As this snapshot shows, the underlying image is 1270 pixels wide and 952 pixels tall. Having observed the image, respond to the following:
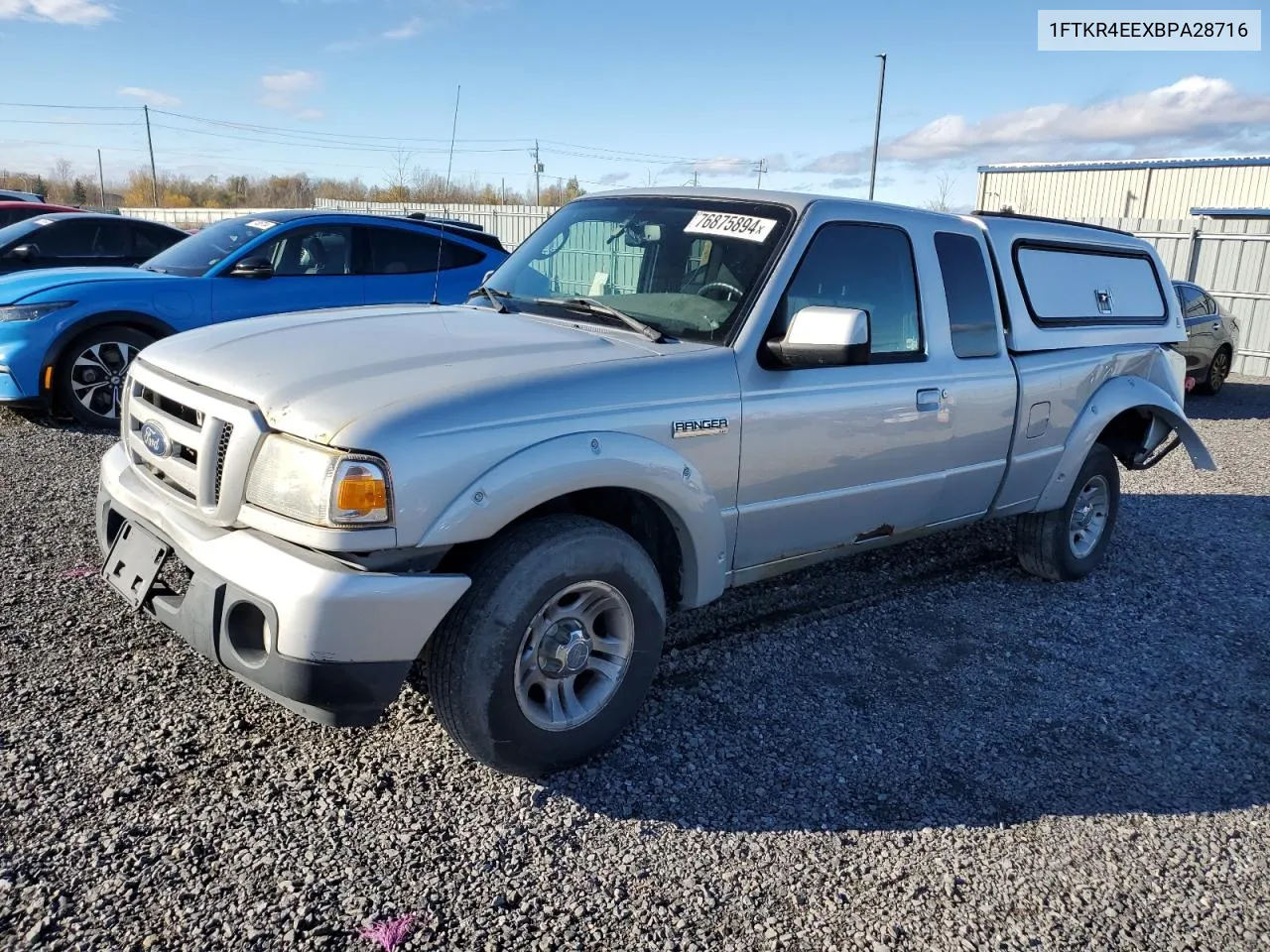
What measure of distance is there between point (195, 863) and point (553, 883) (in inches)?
38.2

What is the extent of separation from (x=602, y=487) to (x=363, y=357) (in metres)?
0.87

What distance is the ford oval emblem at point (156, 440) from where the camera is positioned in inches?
123

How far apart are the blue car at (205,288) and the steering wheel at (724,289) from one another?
3433mm

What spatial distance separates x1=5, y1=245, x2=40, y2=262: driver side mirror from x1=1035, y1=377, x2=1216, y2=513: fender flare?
9.61 metres

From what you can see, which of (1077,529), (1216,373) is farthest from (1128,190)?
(1077,529)

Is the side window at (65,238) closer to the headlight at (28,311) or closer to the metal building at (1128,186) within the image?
the headlight at (28,311)

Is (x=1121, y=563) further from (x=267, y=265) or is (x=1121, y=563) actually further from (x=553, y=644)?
(x=267, y=265)

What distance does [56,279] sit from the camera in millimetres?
7297

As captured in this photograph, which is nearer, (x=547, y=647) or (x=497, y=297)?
(x=547, y=647)

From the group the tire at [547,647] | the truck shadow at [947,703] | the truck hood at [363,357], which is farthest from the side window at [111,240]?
the tire at [547,647]

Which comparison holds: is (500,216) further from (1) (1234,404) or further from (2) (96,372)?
(2) (96,372)

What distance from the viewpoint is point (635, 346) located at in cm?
341

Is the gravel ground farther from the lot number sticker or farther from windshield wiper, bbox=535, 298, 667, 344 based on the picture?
the lot number sticker

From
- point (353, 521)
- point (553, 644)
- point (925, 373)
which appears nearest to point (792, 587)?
point (925, 373)
